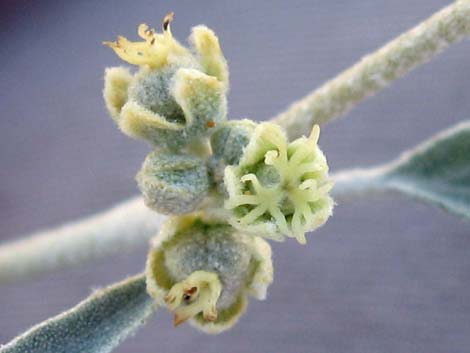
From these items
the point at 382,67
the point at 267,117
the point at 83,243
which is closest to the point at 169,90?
the point at 382,67

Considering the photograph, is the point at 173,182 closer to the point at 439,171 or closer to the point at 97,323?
the point at 97,323

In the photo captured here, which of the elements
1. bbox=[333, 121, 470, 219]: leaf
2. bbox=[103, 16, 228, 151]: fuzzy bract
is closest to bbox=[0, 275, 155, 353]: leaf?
bbox=[103, 16, 228, 151]: fuzzy bract

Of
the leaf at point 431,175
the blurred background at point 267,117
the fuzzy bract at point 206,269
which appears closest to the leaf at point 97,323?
the fuzzy bract at point 206,269

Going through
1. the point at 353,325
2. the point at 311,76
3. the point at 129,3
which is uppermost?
the point at 129,3

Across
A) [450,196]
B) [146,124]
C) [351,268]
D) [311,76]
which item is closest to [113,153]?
[311,76]

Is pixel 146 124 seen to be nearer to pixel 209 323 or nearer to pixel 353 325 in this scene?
pixel 209 323

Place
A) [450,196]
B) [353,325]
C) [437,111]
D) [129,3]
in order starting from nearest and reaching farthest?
Result: [450,196]
[353,325]
[437,111]
[129,3]

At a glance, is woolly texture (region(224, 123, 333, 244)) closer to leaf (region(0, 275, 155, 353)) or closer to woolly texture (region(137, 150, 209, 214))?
woolly texture (region(137, 150, 209, 214))
